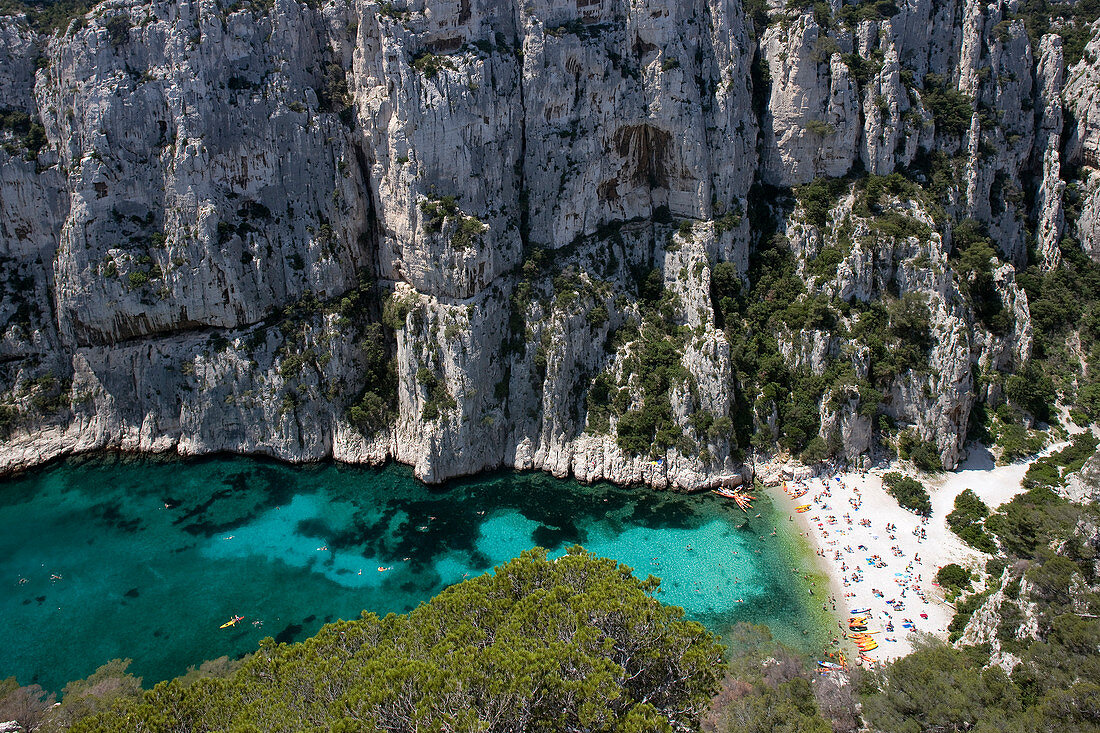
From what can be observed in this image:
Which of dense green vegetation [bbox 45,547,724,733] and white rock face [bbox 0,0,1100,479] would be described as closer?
dense green vegetation [bbox 45,547,724,733]

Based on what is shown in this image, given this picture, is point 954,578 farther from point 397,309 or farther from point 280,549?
point 280,549

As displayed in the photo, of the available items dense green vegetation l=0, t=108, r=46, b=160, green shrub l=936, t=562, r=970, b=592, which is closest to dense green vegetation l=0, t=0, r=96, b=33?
dense green vegetation l=0, t=108, r=46, b=160

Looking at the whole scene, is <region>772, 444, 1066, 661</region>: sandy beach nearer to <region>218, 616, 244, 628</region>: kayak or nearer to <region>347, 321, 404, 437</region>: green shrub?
<region>347, 321, 404, 437</region>: green shrub

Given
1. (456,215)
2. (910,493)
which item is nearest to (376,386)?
(456,215)

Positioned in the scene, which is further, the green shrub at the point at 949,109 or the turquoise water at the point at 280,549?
the green shrub at the point at 949,109

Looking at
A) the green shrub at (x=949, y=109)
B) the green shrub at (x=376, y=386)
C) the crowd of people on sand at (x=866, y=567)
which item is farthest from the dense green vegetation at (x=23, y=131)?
the green shrub at (x=949, y=109)

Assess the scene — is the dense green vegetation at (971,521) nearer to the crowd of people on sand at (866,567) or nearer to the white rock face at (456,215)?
the crowd of people on sand at (866,567)

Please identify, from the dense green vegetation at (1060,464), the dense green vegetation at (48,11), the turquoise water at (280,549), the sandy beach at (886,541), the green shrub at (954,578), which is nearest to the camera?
the sandy beach at (886,541)

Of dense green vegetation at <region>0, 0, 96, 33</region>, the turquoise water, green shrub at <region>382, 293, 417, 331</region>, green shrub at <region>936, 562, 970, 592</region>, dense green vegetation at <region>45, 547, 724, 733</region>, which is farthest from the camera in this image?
dense green vegetation at <region>0, 0, 96, 33</region>
